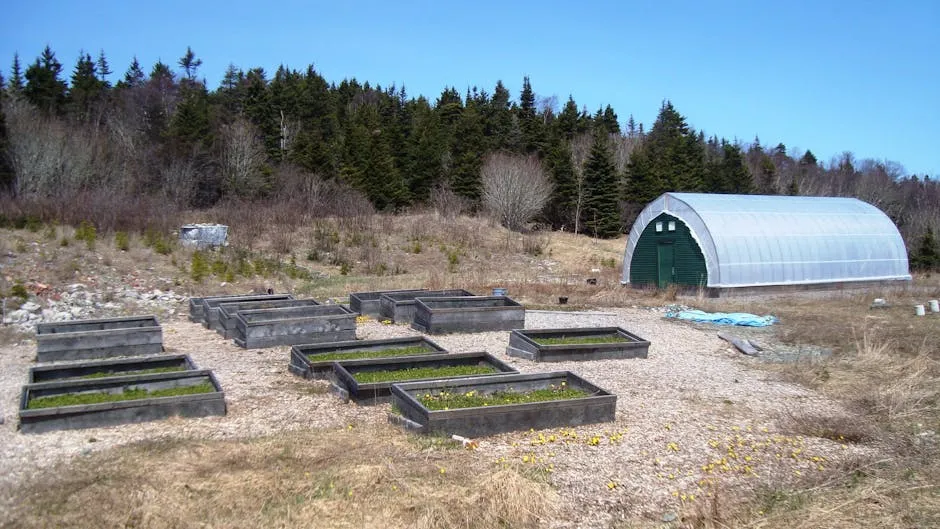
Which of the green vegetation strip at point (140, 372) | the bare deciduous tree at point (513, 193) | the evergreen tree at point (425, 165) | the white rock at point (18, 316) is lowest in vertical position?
the green vegetation strip at point (140, 372)

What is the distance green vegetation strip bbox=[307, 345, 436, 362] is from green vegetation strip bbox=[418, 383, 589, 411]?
266cm

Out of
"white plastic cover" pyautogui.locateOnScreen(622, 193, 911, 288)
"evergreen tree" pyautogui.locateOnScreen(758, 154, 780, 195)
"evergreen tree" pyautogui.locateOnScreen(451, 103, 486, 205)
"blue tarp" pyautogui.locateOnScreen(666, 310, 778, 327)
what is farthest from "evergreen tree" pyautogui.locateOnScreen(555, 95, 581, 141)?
"blue tarp" pyautogui.locateOnScreen(666, 310, 778, 327)

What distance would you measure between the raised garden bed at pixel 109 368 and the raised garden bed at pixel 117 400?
0.79m

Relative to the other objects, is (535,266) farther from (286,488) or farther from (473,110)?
(473,110)

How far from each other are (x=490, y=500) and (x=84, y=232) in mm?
18616

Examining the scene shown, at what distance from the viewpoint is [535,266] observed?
30969mm

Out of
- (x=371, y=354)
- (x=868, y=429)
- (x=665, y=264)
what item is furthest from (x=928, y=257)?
(x=371, y=354)

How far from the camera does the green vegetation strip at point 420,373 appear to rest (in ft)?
32.2

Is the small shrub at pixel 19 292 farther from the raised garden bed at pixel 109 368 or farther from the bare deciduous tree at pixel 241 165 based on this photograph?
the bare deciduous tree at pixel 241 165

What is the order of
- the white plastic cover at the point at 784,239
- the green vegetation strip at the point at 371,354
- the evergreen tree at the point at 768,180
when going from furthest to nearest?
the evergreen tree at the point at 768,180, the white plastic cover at the point at 784,239, the green vegetation strip at the point at 371,354

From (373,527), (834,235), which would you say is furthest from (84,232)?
(834,235)

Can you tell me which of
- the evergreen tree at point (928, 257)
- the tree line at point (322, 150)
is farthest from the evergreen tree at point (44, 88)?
the evergreen tree at point (928, 257)

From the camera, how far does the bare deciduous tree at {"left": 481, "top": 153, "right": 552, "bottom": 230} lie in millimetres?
40625

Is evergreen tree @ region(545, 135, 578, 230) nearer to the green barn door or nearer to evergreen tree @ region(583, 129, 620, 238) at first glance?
evergreen tree @ region(583, 129, 620, 238)
